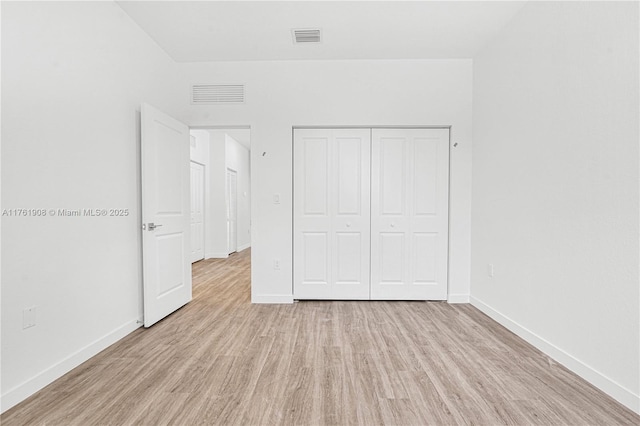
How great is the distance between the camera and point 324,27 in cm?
292

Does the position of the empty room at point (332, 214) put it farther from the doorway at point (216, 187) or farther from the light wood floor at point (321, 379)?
the doorway at point (216, 187)

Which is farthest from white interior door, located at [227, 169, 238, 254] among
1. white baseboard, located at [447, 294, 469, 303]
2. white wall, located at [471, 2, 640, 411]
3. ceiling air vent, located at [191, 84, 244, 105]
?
white wall, located at [471, 2, 640, 411]

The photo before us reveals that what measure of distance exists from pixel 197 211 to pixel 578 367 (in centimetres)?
620

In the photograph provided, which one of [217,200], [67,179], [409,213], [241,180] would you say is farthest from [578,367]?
[241,180]

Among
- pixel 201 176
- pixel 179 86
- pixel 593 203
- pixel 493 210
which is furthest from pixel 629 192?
pixel 201 176

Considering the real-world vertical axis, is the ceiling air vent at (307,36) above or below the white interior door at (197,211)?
above

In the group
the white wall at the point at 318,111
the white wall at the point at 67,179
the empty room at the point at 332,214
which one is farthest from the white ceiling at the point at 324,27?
the white wall at the point at 67,179

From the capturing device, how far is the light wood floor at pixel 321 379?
1637mm

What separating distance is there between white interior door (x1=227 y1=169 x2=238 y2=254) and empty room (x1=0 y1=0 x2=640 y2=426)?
11.4 ft

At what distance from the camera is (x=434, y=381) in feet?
6.42

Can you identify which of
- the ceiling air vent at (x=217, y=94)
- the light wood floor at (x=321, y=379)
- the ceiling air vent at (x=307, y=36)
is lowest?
the light wood floor at (x=321, y=379)

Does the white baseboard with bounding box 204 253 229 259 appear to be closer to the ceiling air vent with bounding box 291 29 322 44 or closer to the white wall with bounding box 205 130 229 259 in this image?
the white wall with bounding box 205 130 229 259

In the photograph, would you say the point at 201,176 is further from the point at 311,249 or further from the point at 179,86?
the point at 311,249

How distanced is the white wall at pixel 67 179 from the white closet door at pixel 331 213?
1.61m
